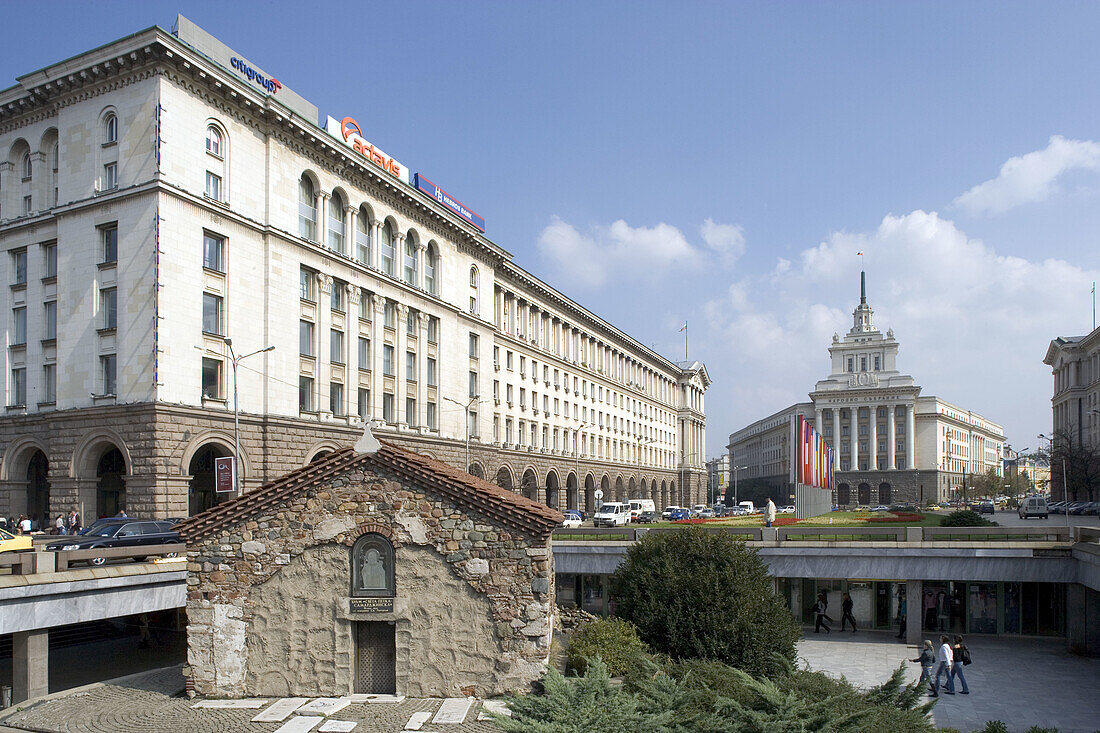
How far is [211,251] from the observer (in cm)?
4391

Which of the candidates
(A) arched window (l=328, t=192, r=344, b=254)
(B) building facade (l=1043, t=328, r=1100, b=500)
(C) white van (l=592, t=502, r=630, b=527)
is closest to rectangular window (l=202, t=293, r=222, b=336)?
(A) arched window (l=328, t=192, r=344, b=254)

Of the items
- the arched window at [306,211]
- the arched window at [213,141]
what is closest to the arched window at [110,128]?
the arched window at [213,141]

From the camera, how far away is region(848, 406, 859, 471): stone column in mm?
159750

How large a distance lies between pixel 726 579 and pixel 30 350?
39349mm

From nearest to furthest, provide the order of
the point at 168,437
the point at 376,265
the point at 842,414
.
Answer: the point at 168,437, the point at 376,265, the point at 842,414

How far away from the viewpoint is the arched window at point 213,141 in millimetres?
43878

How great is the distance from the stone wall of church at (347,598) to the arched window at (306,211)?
32.7 m

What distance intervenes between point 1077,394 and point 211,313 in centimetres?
11803

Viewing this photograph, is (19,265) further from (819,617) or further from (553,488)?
(553,488)

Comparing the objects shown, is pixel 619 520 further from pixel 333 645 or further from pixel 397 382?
pixel 333 645

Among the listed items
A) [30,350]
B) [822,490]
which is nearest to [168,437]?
[30,350]

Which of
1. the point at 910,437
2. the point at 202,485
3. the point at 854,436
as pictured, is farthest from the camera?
the point at 854,436

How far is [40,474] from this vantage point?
4694 centimetres

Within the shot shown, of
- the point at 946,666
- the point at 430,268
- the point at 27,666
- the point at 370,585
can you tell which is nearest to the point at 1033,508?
the point at 430,268
